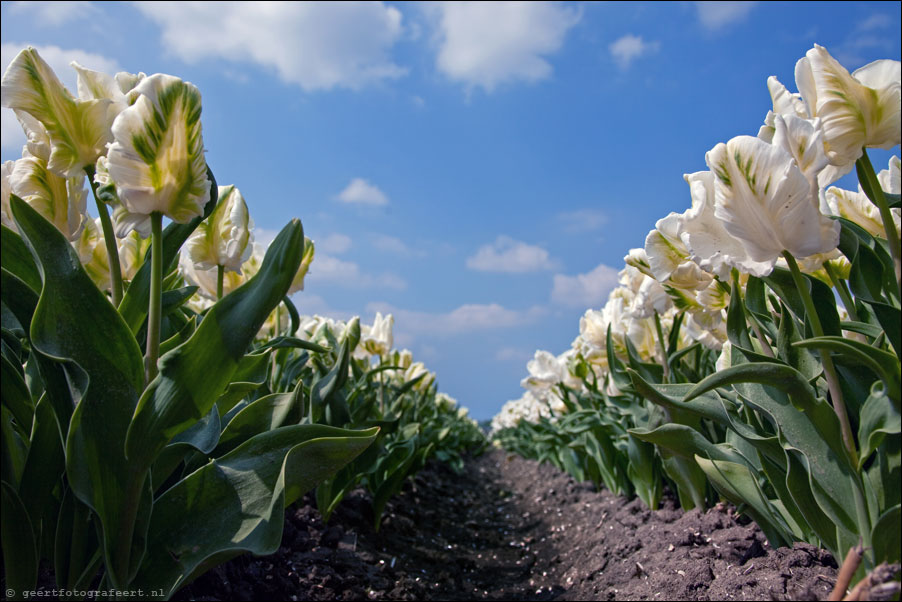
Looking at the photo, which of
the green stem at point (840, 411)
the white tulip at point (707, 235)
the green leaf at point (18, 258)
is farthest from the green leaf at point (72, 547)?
the green stem at point (840, 411)

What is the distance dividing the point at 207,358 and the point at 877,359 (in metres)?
1.26

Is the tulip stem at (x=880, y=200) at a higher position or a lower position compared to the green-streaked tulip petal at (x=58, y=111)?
lower

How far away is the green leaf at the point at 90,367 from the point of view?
1185 mm

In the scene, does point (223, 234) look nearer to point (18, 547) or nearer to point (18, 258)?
point (18, 258)

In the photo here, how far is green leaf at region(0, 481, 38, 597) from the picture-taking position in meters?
1.23

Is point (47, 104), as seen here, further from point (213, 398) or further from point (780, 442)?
point (780, 442)

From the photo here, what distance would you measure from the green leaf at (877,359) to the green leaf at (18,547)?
1543mm

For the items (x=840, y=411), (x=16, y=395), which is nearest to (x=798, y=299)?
(x=840, y=411)

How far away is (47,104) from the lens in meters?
1.29

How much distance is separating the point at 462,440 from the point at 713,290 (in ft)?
30.7

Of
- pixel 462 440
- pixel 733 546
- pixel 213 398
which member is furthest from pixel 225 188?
pixel 462 440

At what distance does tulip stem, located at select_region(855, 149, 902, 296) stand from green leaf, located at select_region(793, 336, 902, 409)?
0.53 feet

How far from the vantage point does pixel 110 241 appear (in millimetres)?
1374

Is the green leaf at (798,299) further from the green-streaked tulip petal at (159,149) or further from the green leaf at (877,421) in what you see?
the green-streaked tulip petal at (159,149)
